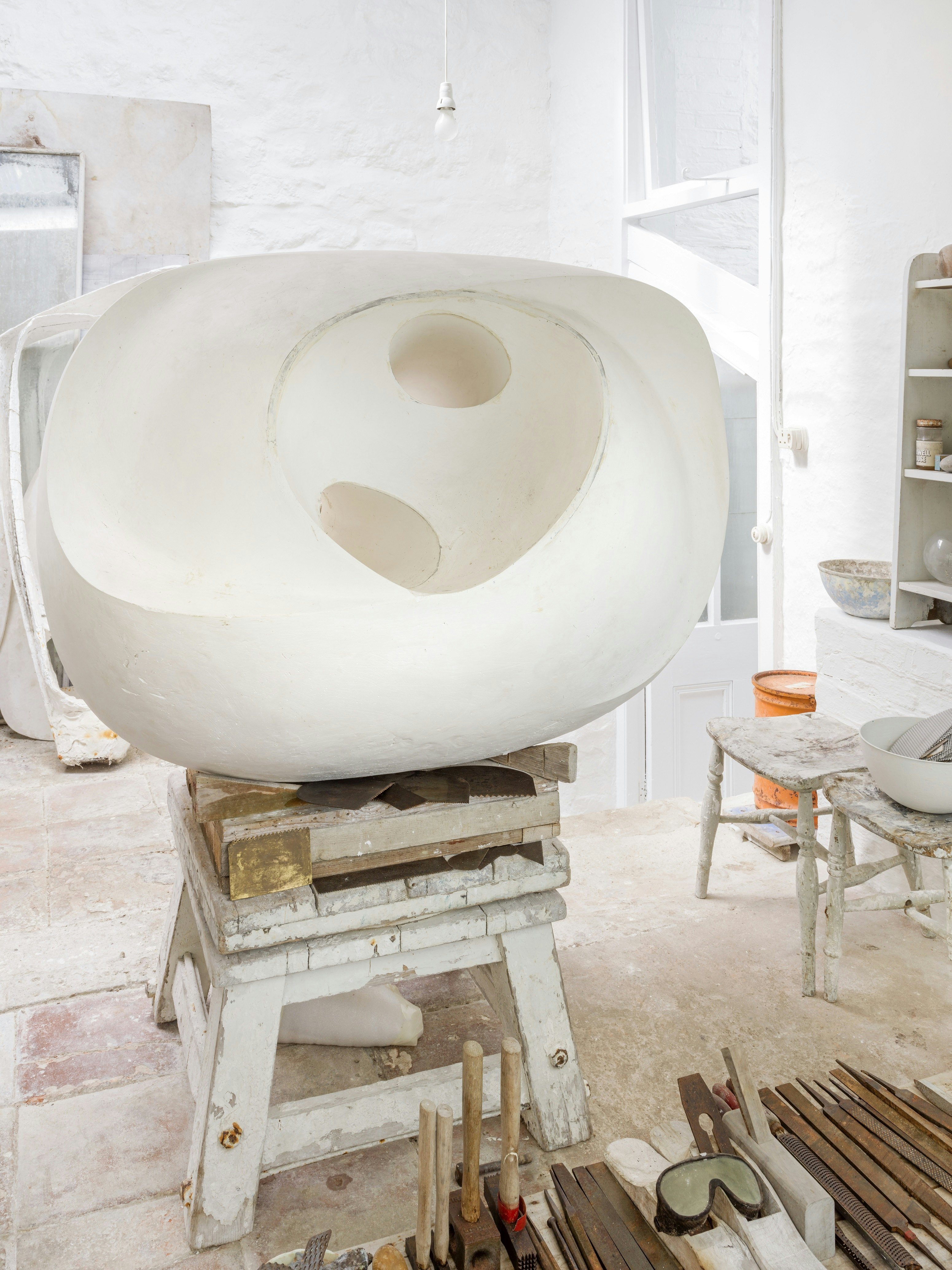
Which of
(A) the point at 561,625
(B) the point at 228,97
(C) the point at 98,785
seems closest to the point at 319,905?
(A) the point at 561,625

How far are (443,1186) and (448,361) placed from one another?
1.39 metres

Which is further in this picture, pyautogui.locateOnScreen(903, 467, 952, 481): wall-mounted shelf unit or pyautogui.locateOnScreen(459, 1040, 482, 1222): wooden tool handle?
pyautogui.locateOnScreen(903, 467, 952, 481): wall-mounted shelf unit

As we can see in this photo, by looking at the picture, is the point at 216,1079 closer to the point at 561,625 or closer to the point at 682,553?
the point at 561,625

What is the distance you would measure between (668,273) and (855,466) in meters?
1.70

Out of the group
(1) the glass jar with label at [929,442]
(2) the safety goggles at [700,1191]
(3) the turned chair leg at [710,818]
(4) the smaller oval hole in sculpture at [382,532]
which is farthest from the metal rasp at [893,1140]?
(1) the glass jar with label at [929,442]

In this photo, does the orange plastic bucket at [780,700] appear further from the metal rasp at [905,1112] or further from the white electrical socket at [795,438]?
the metal rasp at [905,1112]

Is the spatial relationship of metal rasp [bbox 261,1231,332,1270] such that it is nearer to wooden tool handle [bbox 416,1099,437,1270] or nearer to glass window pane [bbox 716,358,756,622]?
wooden tool handle [bbox 416,1099,437,1270]

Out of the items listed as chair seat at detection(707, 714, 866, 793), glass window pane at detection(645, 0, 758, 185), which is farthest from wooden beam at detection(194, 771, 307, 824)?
glass window pane at detection(645, 0, 758, 185)

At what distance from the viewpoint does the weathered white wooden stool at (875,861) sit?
6.88 ft

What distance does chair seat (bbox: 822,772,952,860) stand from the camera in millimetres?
2068

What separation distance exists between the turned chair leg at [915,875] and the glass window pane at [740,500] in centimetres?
250

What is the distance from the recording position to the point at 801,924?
93.0 inches

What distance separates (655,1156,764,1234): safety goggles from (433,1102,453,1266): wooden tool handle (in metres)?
0.31

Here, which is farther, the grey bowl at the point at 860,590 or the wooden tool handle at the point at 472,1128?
the grey bowl at the point at 860,590
